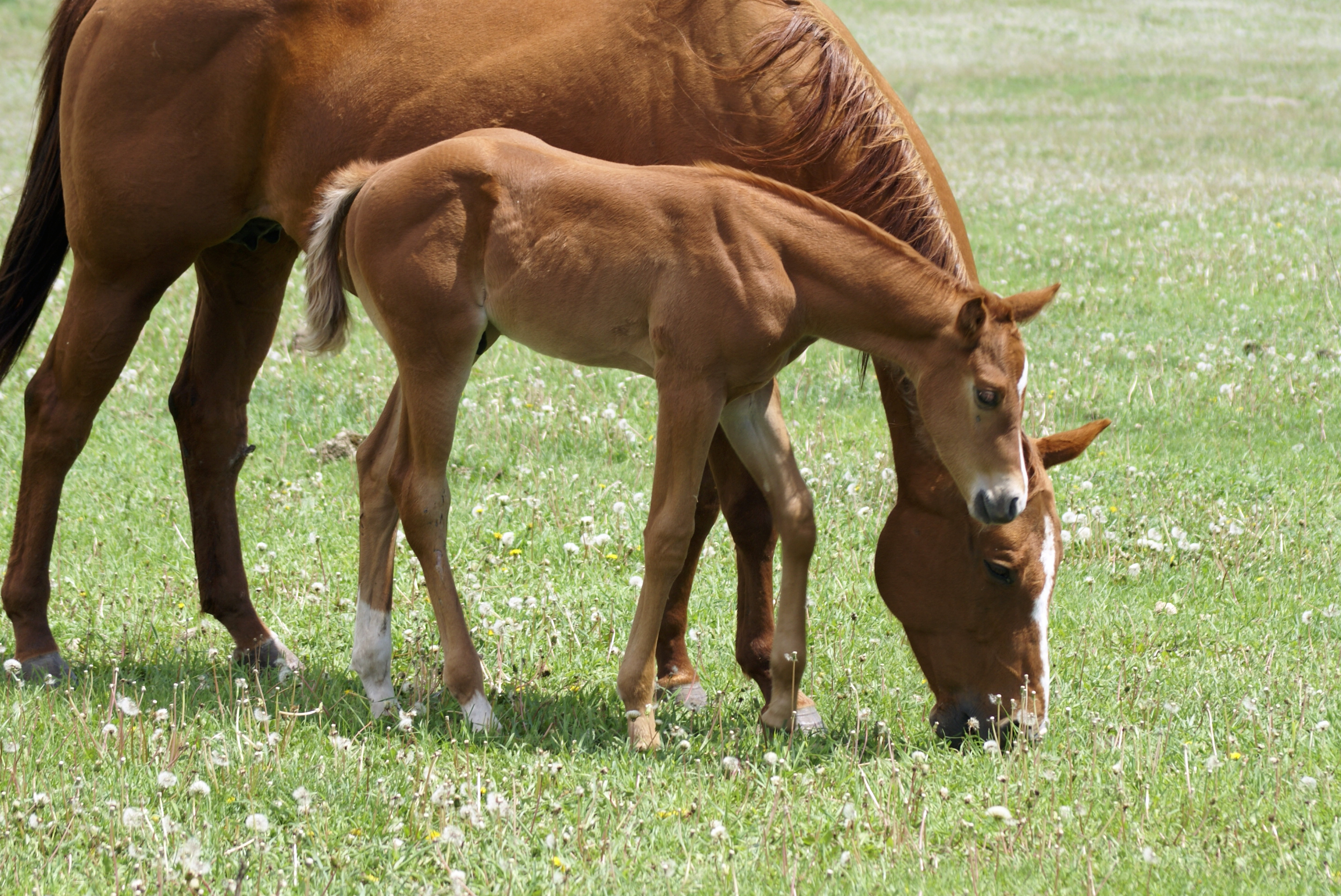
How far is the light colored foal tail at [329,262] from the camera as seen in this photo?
4.14 meters

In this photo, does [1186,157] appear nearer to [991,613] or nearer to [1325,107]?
[1325,107]

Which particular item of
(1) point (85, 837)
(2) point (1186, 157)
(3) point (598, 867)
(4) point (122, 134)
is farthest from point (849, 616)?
(2) point (1186, 157)

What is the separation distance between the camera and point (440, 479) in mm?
4074

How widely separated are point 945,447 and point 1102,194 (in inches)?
503

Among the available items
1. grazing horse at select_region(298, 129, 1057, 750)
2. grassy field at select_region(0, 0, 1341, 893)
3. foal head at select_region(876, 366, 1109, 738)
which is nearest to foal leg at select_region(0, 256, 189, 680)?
grassy field at select_region(0, 0, 1341, 893)

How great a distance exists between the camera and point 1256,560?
5461 millimetres

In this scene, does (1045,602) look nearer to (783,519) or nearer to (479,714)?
(783,519)

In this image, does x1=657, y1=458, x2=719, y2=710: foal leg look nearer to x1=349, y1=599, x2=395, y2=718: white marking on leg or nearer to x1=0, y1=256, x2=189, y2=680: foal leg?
x1=349, y1=599, x2=395, y2=718: white marking on leg

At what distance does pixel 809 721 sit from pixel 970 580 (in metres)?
0.67

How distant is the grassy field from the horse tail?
1.02 meters

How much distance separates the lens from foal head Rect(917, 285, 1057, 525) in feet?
11.6

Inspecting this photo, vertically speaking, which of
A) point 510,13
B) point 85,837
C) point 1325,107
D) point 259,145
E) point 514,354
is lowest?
point 1325,107

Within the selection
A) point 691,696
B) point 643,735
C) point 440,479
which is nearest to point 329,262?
point 440,479

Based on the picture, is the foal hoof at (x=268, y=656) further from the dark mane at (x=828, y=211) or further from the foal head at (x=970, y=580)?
the dark mane at (x=828, y=211)
